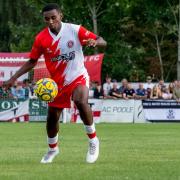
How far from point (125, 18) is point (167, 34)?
327cm

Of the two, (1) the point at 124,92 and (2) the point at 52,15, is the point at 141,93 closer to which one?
(1) the point at 124,92

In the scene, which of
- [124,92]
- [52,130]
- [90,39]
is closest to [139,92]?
[124,92]

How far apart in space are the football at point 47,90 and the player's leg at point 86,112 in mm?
348

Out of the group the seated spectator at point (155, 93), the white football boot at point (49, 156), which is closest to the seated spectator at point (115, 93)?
the seated spectator at point (155, 93)

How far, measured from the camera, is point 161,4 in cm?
5325

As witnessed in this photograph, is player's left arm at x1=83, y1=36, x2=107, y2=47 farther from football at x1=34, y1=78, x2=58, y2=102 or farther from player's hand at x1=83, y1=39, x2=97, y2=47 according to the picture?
football at x1=34, y1=78, x2=58, y2=102

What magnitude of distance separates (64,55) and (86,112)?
3.06 feet

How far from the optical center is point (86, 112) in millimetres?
12320

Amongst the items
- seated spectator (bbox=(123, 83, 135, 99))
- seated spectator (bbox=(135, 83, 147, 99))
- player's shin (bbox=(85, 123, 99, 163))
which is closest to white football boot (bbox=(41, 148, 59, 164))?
player's shin (bbox=(85, 123, 99, 163))

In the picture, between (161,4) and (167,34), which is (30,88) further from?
(167,34)

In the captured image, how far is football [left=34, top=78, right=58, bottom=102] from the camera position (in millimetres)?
12062

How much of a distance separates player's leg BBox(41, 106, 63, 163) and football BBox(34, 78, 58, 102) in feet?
A: 1.13

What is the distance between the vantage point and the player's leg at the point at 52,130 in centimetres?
1253

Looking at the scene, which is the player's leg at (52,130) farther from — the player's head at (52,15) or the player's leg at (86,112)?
the player's head at (52,15)
